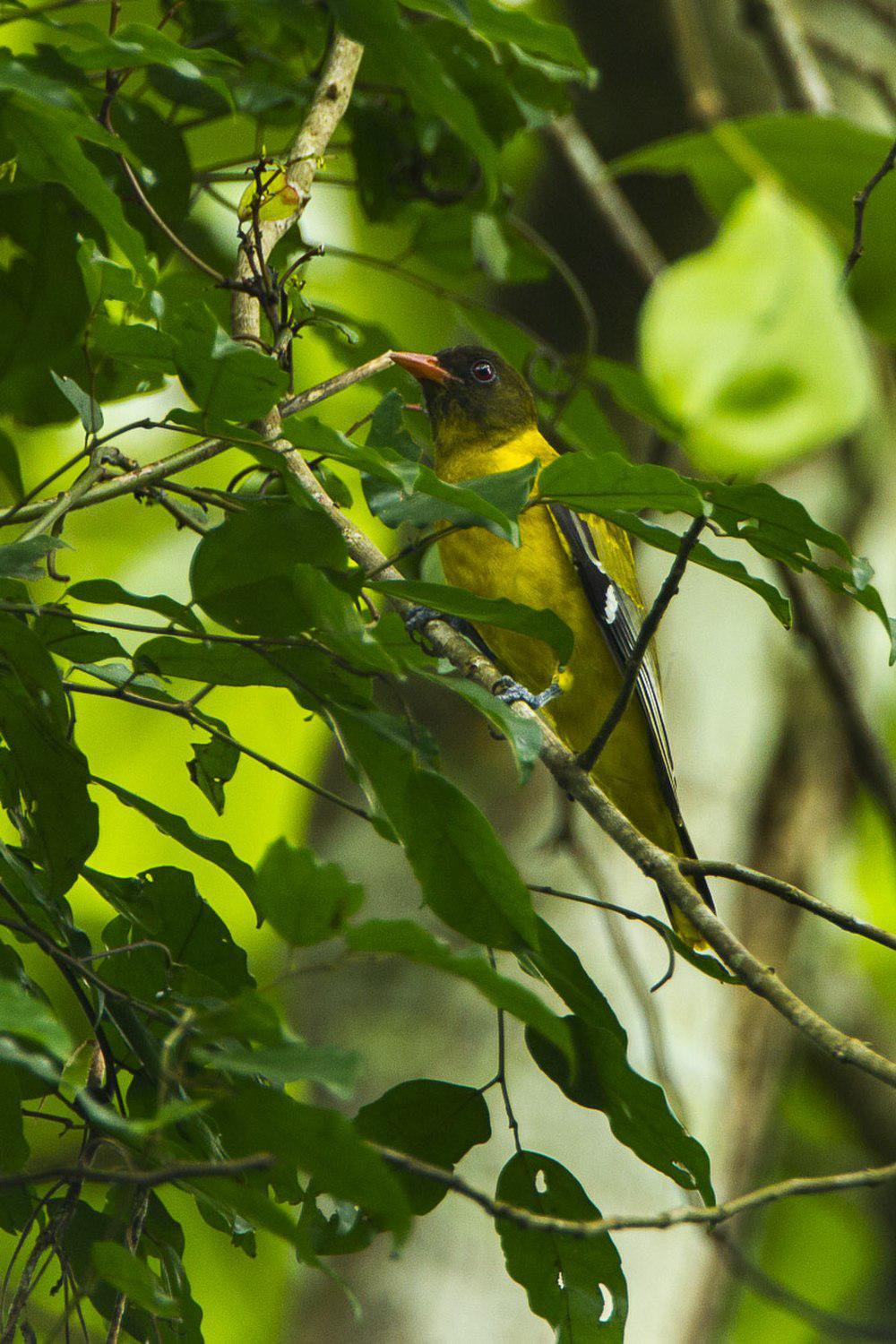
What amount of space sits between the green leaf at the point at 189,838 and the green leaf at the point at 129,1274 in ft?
1.62

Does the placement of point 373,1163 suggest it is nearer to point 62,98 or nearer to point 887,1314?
point 62,98

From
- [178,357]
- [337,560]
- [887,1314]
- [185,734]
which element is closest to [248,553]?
[337,560]

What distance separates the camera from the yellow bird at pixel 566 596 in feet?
11.5

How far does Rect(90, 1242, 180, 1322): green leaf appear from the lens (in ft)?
4.24

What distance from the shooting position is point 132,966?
171 cm

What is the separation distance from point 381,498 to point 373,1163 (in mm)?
762

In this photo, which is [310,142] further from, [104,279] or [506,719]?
[506,719]

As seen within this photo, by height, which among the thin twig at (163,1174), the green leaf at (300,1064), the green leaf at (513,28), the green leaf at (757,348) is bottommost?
the thin twig at (163,1174)

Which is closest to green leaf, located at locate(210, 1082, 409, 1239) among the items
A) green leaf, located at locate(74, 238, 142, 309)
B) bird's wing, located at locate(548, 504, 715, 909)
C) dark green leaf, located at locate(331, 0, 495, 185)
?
green leaf, located at locate(74, 238, 142, 309)

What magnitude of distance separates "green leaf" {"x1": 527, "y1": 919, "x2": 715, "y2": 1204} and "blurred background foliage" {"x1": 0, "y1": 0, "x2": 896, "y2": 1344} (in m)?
0.79

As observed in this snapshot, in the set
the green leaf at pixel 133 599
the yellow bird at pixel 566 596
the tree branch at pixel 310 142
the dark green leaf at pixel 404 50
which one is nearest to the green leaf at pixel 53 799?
the green leaf at pixel 133 599

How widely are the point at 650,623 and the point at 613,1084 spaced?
0.57 meters

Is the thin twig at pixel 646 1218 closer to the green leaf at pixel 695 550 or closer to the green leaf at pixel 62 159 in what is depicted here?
the green leaf at pixel 695 550

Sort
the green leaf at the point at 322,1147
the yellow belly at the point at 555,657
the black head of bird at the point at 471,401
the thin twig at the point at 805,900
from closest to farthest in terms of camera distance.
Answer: the green leaf at the point at 322,1147 < the thin twig at the point at 805,900 < the yellow belly at the point at 555,657 < the black head of bird at the point at 471,401
